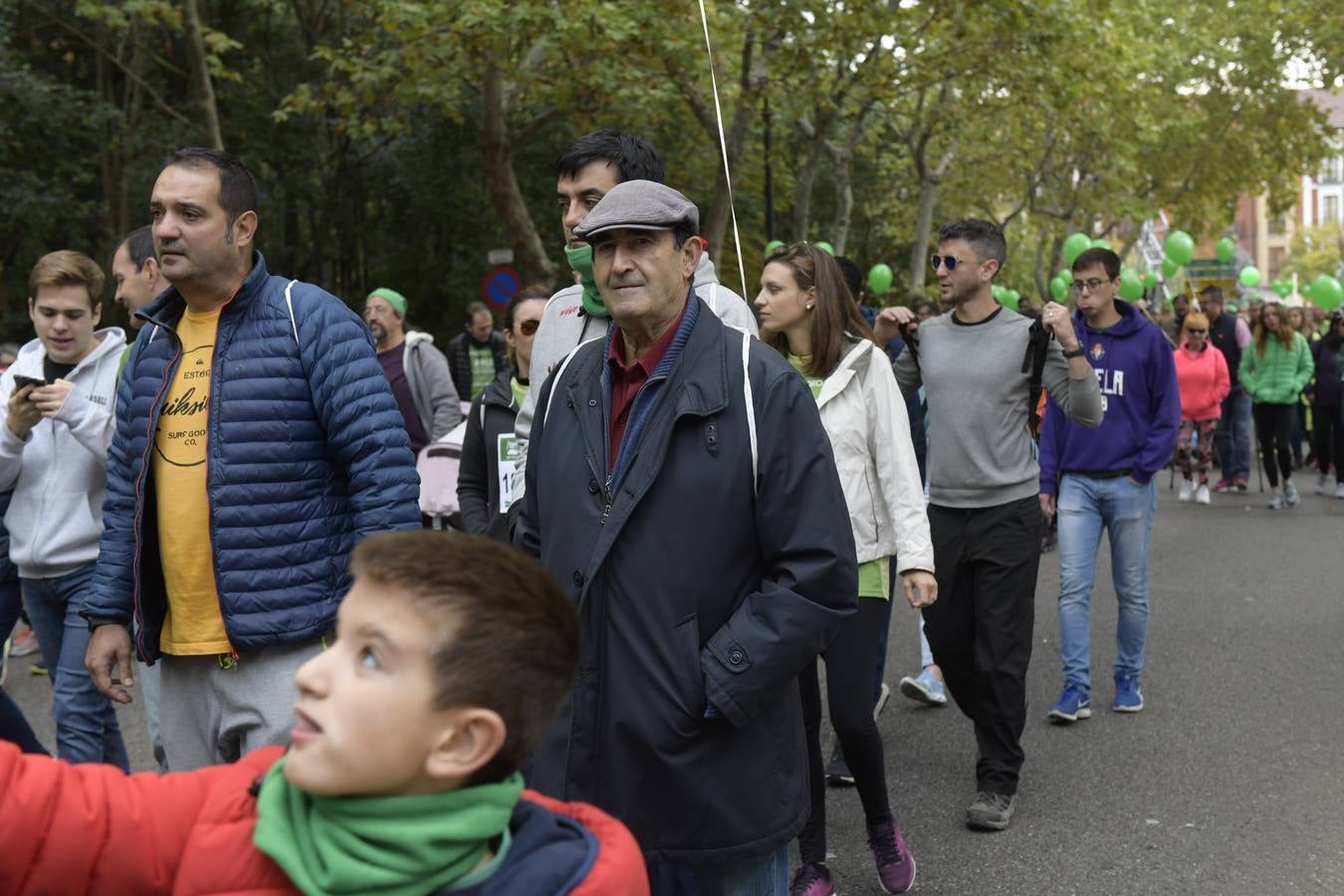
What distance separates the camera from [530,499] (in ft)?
11.3

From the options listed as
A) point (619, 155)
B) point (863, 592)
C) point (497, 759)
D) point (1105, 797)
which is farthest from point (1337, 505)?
point (497, 759)

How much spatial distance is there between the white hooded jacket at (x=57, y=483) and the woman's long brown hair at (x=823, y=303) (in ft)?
7.17

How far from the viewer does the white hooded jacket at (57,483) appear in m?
5.15

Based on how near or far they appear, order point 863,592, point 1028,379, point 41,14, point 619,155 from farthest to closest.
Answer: point 41,14 < point 1028,379 < point 863,592 < point 619,155

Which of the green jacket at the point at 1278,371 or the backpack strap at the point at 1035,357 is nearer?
the backpack strap at the point at 1035,357

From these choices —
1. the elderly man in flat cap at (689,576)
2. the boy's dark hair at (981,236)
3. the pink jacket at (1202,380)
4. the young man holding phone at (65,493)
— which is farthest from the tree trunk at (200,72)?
the elderly man in flat cap at (689,576)

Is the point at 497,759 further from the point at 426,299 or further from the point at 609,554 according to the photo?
the point at 426,299

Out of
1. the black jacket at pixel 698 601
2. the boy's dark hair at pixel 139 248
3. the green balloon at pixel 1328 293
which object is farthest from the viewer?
the green balloon at pixel 1328 293

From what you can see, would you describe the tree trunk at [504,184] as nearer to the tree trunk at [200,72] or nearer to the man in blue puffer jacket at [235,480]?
the tree trunk at [200,72]

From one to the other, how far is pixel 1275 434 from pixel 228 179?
13778 millimetres

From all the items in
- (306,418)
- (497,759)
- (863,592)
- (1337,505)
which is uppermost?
(306,418)

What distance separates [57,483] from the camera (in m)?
5.25

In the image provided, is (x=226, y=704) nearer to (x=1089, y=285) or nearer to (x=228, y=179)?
(x=228, y=179)

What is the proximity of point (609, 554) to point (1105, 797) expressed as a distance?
347 centimetres
